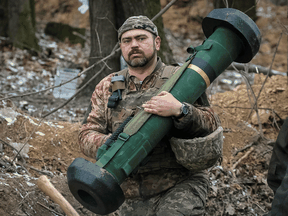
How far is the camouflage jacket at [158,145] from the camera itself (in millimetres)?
2758

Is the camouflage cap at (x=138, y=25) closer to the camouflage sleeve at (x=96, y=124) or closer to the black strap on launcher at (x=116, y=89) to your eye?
the black strap on launcher at (x=116, y=89)

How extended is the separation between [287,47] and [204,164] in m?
12.8

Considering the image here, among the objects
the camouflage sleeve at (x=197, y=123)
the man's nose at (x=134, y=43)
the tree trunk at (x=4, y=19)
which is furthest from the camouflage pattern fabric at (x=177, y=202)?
the tree trunk at (x=4, y=19)

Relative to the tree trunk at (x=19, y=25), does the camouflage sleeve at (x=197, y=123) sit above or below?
above

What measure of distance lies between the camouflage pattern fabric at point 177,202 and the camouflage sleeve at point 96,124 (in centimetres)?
66

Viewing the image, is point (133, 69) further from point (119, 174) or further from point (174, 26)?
point (174, 26)

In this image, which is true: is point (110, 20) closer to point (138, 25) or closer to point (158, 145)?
point (138, 25)

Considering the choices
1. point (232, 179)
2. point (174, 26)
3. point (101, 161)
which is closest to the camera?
point (101, 161)

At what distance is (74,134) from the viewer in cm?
495

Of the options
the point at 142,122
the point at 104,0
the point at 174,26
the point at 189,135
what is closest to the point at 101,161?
the point at 142,122

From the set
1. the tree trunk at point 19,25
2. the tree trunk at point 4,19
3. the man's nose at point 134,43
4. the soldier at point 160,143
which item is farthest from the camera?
the tree trunk at point 4,19

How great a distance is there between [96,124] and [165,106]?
915 mm

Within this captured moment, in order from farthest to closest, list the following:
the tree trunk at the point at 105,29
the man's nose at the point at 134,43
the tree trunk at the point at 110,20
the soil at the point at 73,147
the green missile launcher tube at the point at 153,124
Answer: the tree trunk at the point at 105,29, the tree trunk at the point at 110,20, the soil at the point at 73,147, the man's nose at the point at 134,43, the green missile launcher tube at the point at 153,124

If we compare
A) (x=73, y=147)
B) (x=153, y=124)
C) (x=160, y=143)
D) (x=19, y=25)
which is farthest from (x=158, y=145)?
(x=19, y=25)
